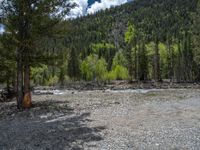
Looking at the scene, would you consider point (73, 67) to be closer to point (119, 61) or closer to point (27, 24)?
point (119, 61)

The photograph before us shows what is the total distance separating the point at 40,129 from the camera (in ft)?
58.9

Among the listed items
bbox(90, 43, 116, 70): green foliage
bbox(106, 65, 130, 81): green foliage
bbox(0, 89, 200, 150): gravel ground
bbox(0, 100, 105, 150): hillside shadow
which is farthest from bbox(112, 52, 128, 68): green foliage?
bbox(0, 100, 105, 150): hillside shadow

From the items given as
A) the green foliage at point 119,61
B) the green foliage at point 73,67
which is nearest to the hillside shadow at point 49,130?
the green foliage at point 73,67

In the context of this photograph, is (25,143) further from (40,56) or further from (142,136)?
(40,56)

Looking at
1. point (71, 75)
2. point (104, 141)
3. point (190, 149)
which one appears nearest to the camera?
point (190, 149)

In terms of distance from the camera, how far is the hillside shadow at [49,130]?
14.6 m

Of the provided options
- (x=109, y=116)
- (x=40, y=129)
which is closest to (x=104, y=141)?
(x=40, y=129)

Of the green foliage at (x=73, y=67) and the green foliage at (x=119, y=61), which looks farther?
the green foliage at (x=119, y=61)

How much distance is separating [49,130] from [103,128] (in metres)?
2.55

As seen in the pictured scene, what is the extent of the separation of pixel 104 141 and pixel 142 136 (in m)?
1.73

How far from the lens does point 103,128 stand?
1747 cm

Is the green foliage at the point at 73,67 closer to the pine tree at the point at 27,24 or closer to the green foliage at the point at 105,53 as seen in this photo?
the green foliage at the point at 105,53

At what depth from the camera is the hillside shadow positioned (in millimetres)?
14648

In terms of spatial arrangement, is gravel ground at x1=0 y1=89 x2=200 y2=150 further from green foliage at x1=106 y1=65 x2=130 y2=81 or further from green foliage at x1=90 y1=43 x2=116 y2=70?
green foliage at x1=90 y1=43 x2=116 y2=70
